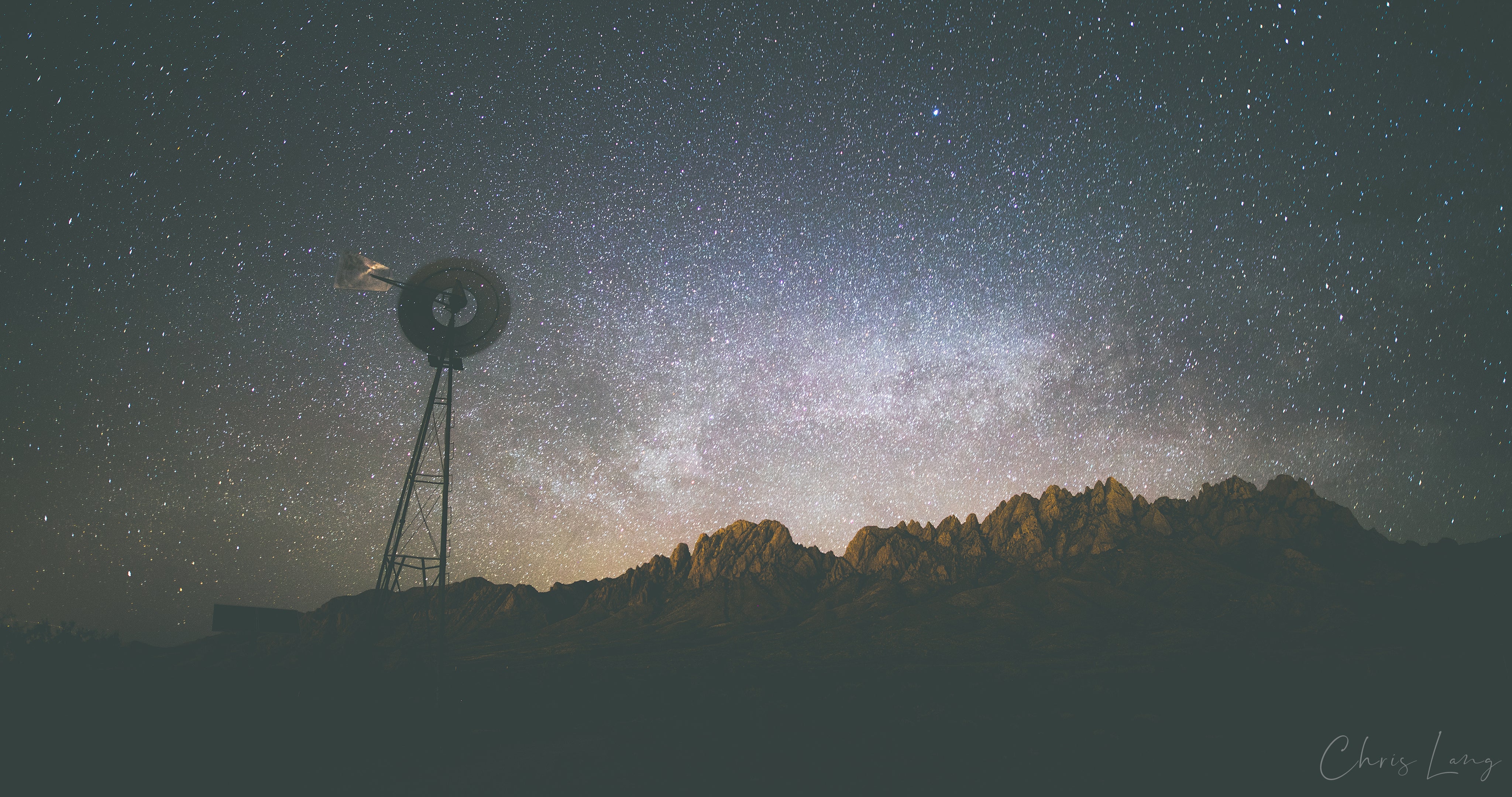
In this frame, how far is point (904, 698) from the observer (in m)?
41.0

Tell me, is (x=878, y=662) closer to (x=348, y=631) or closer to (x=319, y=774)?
(x=348, y=631)

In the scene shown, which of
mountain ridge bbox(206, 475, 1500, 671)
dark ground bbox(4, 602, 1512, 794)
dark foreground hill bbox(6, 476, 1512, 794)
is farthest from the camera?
mountain ridge bbox(206, 475, 1500, 671)

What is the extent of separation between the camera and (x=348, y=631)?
82.5ft

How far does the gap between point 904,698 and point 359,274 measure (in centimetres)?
3744

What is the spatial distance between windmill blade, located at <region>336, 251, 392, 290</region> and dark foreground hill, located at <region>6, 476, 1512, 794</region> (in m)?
11.2

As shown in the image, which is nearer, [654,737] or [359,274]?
[359,274]

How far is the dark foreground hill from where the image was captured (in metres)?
18.2

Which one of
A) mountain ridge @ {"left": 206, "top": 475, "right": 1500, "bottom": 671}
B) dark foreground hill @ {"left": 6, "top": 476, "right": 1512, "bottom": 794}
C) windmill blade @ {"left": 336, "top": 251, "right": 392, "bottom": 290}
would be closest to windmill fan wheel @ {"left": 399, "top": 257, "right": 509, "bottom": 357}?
windmill blade @ {"left": 336, "top": 251, "right": 392, "bottom": 290}

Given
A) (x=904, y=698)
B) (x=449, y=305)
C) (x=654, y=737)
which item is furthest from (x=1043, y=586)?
(x=449, y=305)
